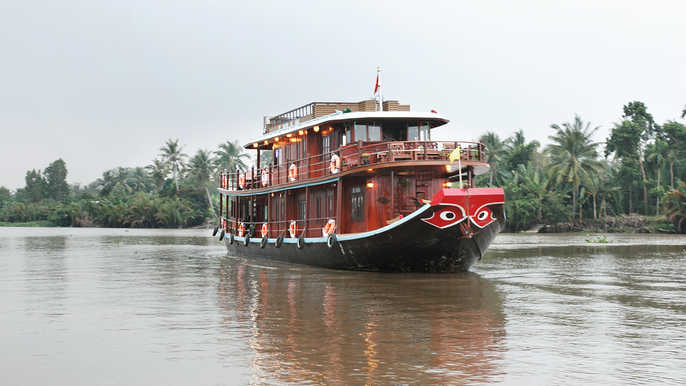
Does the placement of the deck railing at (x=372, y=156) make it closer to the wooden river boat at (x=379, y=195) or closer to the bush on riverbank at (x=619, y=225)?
the wooden river boat at (x=379, y=195)

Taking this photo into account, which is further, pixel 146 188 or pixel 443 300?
pixel 146 188

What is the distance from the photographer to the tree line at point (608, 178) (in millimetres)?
57531

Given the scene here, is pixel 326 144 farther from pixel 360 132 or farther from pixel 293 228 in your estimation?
pixel 293 228

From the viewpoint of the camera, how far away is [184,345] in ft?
28.7

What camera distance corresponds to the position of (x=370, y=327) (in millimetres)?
10039

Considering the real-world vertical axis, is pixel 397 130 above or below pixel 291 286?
above

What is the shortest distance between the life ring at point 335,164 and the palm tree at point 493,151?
50.6 meters

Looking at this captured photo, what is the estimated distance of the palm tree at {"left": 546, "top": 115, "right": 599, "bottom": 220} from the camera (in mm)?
57250

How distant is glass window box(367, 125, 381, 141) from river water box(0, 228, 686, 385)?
3897 mm

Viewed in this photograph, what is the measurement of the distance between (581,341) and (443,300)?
437 centimetres

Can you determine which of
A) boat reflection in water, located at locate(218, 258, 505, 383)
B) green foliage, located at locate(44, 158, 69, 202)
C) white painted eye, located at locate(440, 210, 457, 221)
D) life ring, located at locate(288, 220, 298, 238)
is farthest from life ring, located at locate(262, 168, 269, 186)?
green foliage, located at locate(44, 158, 69, 202)

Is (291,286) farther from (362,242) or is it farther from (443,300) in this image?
(443,300)

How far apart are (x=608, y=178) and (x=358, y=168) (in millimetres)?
53169

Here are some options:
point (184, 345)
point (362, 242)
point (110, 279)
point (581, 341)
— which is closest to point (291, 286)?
point (362, 242)
